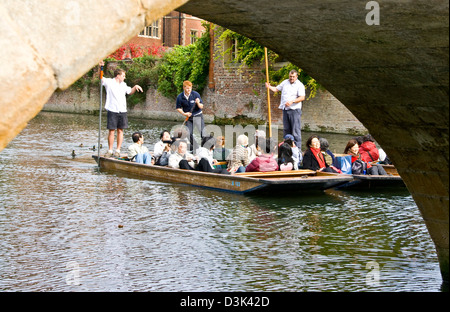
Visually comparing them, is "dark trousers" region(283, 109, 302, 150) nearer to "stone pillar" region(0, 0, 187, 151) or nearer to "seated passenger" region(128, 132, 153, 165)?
"seated passenger" region(128, 132, 153, 165)

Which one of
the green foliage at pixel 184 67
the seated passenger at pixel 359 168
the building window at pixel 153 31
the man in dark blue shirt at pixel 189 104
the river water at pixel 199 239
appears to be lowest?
the river water at pixel 199 239

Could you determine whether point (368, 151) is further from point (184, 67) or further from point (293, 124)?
point (184, 67)

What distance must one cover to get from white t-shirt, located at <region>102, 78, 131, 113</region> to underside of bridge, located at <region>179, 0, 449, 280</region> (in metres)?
7.27

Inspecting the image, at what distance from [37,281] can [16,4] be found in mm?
2944

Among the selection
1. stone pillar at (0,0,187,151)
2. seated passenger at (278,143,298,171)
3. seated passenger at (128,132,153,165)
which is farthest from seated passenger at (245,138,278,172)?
stone pillar at (0,0,187,151)

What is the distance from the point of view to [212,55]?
22.9 meters

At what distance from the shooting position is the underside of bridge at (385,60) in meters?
3.14

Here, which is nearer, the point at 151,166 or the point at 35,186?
the point at 35,186

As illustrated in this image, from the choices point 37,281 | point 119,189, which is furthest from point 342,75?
point 119,189

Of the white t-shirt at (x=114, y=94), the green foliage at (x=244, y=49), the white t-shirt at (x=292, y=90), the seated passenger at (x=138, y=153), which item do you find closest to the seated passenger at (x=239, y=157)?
the seated passenger at (x=138, y=153)

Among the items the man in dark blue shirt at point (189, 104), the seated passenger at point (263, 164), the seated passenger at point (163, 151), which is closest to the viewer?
the seated passenger at point (263, 164)

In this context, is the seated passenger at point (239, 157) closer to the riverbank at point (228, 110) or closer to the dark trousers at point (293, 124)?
the dark trousers at point (293, 124)

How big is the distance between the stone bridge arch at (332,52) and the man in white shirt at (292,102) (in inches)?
259
